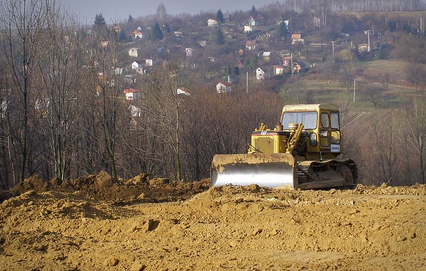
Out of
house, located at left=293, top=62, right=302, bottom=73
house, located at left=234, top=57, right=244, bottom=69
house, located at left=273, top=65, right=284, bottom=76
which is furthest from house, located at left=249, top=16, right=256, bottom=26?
house, located at left=293, top=62, right=302, bottom=73

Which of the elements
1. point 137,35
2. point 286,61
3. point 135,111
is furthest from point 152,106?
point 137,35

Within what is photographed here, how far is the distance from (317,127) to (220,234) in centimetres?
1046

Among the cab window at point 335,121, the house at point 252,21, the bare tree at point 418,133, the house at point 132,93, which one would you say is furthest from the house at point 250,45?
the cab window at point 335,121

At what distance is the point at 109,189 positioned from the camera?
2089 centimetres

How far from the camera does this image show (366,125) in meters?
58.1

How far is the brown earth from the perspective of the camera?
10.4 meters

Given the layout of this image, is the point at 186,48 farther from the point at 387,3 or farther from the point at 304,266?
the point at 304,266

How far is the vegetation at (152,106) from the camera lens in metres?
27.9

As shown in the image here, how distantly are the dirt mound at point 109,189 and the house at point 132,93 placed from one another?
21.7m

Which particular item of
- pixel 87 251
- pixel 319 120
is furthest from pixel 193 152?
pixel 87 251

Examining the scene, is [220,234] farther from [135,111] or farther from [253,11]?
[253,11]

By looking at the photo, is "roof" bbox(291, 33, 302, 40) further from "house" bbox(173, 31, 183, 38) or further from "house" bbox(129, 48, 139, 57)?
"house" bbox(129, 48, 139, 57)

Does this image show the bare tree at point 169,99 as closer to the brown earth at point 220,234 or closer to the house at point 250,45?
the brown earth at point 220,234

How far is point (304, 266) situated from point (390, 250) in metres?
1.52
